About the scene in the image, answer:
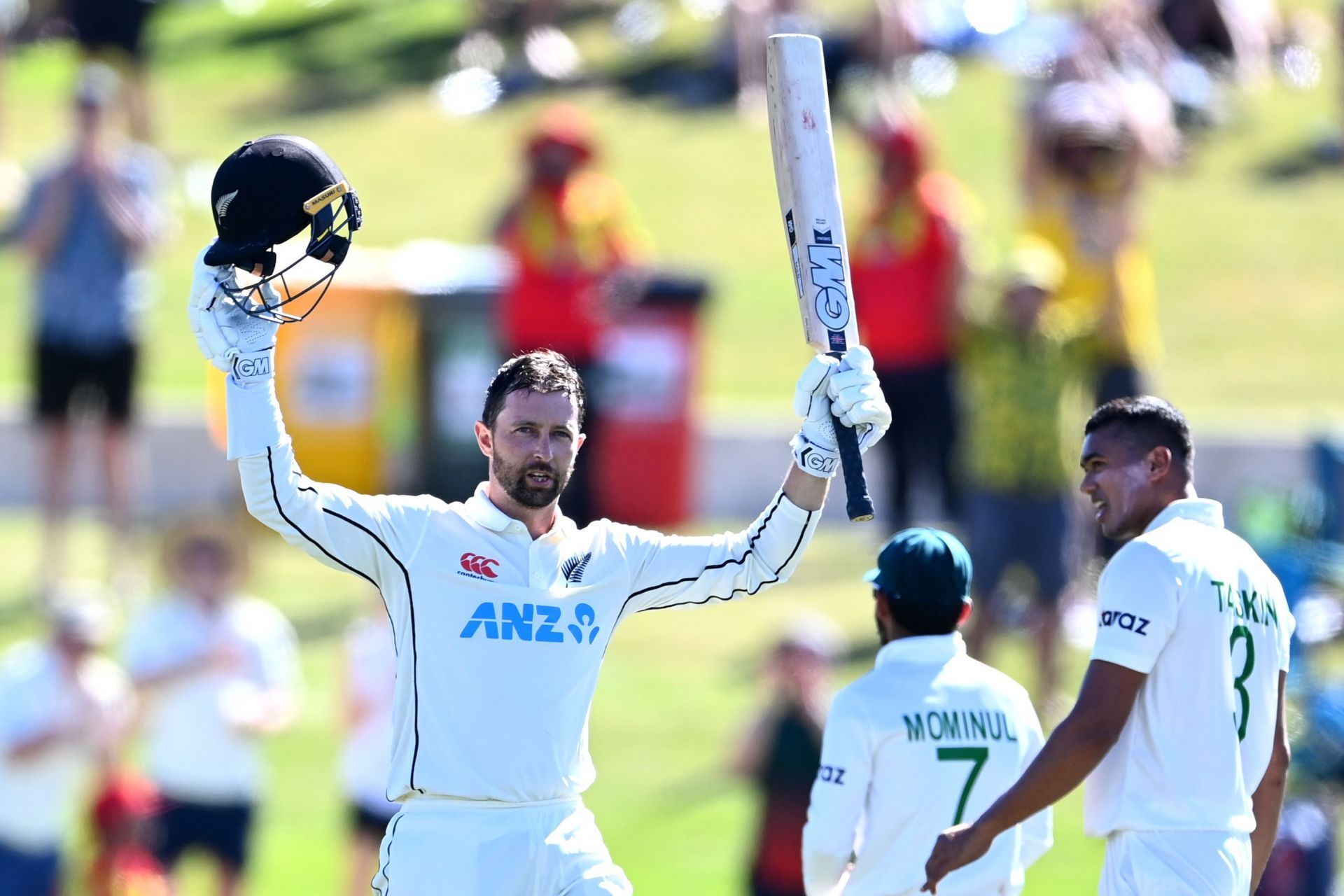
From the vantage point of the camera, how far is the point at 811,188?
5.07m

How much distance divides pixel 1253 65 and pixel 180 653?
14717 millimetres

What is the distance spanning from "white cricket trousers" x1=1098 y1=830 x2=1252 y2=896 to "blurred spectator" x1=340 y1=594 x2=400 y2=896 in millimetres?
4111

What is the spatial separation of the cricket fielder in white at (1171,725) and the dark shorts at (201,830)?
4387 millimetres

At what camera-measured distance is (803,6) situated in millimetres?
19125

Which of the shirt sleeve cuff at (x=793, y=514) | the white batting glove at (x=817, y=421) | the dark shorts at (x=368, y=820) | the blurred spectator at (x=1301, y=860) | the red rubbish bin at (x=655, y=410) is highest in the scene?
the red rubbish bin at (x=655, y=410)

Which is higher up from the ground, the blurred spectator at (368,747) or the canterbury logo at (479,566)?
the canterbury logo at (479,566)

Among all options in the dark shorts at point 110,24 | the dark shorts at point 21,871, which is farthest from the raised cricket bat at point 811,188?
the dark shorts at point 110,24

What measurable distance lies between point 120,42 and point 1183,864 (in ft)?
45.0

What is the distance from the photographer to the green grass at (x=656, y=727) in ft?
30.9

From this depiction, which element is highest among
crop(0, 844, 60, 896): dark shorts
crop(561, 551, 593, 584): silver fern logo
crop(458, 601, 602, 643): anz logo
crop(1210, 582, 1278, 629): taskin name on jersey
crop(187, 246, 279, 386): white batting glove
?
crop(187, 246, 279, 386): white batting glove

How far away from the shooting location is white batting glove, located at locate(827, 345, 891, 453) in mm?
4777

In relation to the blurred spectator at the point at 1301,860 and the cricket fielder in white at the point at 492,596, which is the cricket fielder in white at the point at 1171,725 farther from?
the blurred spectator at the point at 1301,860

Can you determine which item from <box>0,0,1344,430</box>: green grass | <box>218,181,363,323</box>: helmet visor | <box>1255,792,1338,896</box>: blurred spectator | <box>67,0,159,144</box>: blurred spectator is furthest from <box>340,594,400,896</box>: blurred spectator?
<box>67,0,159,144</box>: blurred spectator

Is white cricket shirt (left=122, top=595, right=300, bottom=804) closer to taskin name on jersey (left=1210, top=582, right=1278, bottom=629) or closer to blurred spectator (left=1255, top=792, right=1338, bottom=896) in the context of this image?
blurred spectator (left=1255, top=792, right=1338, bottom=896)
